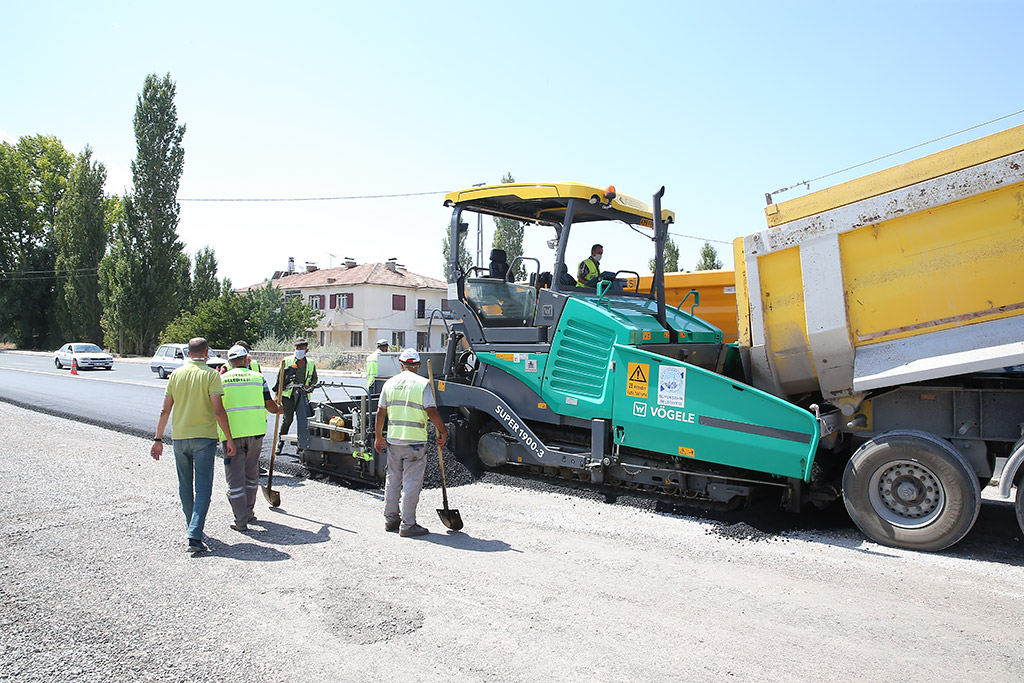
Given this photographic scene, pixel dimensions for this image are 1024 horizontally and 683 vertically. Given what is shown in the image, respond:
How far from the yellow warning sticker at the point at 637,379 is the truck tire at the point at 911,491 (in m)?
1.72

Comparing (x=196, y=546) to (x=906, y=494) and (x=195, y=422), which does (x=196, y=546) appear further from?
(x=906, y=494)

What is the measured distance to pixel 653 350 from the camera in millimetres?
6375

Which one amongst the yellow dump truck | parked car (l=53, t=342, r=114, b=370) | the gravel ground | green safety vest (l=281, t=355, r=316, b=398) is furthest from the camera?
parked car (l=53, t=342, r=114, b=370)

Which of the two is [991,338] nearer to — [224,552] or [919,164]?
[919,164]

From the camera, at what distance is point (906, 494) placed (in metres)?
5.30

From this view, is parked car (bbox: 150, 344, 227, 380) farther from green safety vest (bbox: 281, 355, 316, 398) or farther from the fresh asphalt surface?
green safety vest (bbox: 281, 355, 316, 398)

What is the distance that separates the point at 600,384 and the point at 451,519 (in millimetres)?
1830

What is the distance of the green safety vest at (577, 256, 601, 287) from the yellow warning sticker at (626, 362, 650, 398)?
A: 1357 millimetres

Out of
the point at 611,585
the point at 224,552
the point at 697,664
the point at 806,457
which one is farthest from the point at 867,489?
the point at 224,552

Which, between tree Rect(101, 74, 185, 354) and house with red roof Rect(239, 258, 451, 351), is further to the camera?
house with red roof Rect(239, 258, 451, 351)

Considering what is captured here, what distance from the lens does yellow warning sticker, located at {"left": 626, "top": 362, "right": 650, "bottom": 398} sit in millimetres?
6141

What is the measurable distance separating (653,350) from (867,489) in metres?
2.04

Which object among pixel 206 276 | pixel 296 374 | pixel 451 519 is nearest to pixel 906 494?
pixel 451 519

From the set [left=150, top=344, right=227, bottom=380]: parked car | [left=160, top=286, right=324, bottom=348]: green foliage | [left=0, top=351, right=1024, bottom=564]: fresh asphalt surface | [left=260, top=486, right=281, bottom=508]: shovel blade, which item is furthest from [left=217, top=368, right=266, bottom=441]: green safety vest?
[left=160, top=286, right=324, bottom=348]: green foliage
